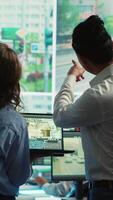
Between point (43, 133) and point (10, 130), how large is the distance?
772mm

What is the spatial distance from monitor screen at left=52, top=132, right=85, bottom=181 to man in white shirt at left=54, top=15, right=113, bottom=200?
0.73 metres

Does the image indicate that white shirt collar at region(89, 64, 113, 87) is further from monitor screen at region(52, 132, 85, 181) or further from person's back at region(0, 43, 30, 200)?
monitor screen at region(52, 132, 85, 181)

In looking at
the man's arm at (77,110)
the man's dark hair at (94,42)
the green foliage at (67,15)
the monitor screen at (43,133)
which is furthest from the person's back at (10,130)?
the green foliage at (67,15)

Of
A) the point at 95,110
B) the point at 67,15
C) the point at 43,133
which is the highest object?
the point at 67,15

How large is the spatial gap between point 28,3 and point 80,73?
4.30 ft

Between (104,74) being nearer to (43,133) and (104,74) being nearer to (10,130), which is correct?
(10,130)

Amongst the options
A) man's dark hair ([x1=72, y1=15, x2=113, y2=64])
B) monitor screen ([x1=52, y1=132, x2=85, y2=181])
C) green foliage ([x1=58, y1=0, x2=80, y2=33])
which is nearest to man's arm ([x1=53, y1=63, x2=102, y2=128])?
man's dark hair ([x1=72, y1=15, x2=113, y2=64])

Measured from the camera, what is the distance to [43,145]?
2.28m

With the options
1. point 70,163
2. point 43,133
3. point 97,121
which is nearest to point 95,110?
point 97,121

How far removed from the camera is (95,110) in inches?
63.4

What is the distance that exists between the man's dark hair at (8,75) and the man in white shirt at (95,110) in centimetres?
21

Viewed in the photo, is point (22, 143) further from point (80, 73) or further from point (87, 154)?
point (80, 73)

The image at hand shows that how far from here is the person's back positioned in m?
1.58

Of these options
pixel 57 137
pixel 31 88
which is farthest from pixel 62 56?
pixel 57 137
